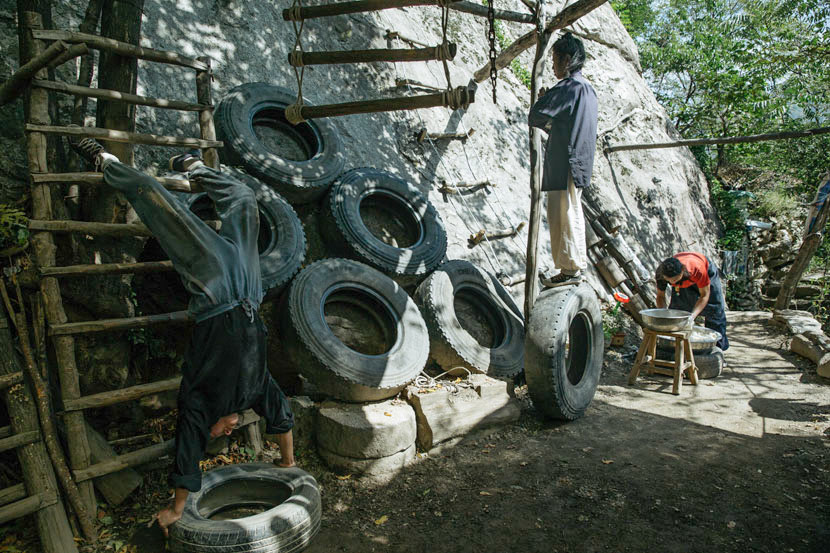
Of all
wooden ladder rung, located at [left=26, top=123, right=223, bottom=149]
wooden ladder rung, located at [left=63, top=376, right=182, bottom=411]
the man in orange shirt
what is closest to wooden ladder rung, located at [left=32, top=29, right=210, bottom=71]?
wooden ladder rung, located at [left=26, top=123, right=223, bottom=149]

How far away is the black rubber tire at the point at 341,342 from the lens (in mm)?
3928

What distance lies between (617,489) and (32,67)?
455cm

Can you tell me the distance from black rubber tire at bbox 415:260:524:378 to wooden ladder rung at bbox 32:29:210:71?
2863 millimetres

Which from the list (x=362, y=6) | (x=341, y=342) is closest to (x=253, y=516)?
(x=341, y=342)

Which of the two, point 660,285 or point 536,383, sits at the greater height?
point 660,285

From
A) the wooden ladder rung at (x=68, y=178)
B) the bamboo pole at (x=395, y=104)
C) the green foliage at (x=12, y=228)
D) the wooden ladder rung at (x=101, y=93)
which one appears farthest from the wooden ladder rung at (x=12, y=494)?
the bamboo pole at (x=395, y=104)

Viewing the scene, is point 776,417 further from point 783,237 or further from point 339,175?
point 783,237

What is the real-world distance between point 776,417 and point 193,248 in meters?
5.32

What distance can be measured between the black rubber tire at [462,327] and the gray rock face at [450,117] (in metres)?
1.23

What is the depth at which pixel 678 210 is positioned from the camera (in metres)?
10.7

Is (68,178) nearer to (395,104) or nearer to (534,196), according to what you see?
(395,104)

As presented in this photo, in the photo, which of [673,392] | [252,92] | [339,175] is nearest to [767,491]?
[673,392]

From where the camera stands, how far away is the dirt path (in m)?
2.97

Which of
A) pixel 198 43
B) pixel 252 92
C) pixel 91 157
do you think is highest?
pixel 198 43
